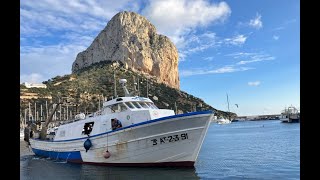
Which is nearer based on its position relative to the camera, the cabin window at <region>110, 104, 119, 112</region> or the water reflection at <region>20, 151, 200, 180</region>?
the water reflection at <region>20, 151, 200, 180</region>

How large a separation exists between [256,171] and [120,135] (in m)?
8.51

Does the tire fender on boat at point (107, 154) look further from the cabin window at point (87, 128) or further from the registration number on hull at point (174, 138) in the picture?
the registration number on hull at point (174, 138)

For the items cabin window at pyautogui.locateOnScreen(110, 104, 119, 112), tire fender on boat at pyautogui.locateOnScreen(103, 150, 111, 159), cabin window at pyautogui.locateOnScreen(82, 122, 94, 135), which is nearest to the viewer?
tire fender on boat at pyautogui.locateOnScreen(103, 150, 111, 159)

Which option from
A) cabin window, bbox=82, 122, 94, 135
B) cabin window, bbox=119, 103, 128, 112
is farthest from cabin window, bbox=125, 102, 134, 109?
cabin window, bbox=82, 122, 94, 135

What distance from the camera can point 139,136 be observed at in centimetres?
1983

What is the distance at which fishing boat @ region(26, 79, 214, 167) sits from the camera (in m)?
19.5

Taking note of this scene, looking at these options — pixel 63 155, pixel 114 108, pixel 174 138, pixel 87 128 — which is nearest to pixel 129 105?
pixel 114 108

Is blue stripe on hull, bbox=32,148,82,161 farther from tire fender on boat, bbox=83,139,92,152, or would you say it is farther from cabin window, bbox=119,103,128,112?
cabin window, bbox=119,103,128,112

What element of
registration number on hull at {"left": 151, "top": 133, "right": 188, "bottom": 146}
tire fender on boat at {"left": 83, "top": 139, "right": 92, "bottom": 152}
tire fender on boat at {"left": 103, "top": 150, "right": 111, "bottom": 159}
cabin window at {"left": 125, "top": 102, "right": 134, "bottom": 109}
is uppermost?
cabin window at {"left": 125, "top": 102, "right": 134, "bottom": 109}

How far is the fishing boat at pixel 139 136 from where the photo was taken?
63.9 feet

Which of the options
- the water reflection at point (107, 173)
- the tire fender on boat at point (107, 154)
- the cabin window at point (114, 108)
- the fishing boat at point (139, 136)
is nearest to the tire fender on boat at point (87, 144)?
the fishing boat at point (139, 136)
